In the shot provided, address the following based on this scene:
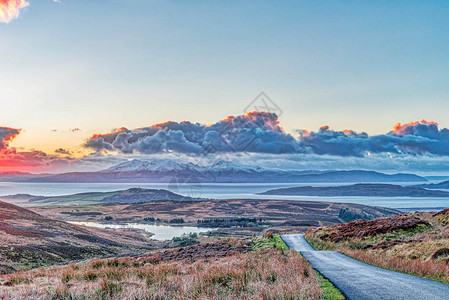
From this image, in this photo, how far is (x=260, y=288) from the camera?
8320mm

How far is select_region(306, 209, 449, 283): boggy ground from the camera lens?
45.9 feet

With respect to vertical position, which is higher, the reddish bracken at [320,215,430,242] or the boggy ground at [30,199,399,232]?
the reddish bracken at [320,215,430,242]

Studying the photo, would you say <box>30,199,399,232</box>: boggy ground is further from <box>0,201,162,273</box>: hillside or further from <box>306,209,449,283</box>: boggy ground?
<box>306,209,449,283</box>: boggy ground

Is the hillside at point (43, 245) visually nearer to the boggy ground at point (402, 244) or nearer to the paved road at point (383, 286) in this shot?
the paved road at point (383, 286)

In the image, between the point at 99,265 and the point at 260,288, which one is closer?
the point at 260,288

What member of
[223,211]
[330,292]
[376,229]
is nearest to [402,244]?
[376,229]

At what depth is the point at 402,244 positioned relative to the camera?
22719 millimetres

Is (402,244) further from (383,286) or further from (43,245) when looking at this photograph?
(43,245)

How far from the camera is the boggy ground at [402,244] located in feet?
45.9

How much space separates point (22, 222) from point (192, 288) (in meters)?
55.2

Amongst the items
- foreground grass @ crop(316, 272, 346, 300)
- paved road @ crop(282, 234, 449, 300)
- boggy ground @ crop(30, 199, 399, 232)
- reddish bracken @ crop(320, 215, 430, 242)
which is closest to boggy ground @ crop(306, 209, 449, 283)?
reddish bracken @ crop(320, 215, 430, 242)

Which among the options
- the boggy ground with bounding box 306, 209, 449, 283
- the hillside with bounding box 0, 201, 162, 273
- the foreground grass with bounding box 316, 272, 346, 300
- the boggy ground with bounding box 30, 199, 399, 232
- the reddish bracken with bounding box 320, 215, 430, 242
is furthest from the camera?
the boggy ground with bounding box 30, 199, 399, 232

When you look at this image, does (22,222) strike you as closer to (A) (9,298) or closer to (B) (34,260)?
(B) (34,260)

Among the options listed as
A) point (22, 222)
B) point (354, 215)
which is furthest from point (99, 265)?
point (354, 215)
